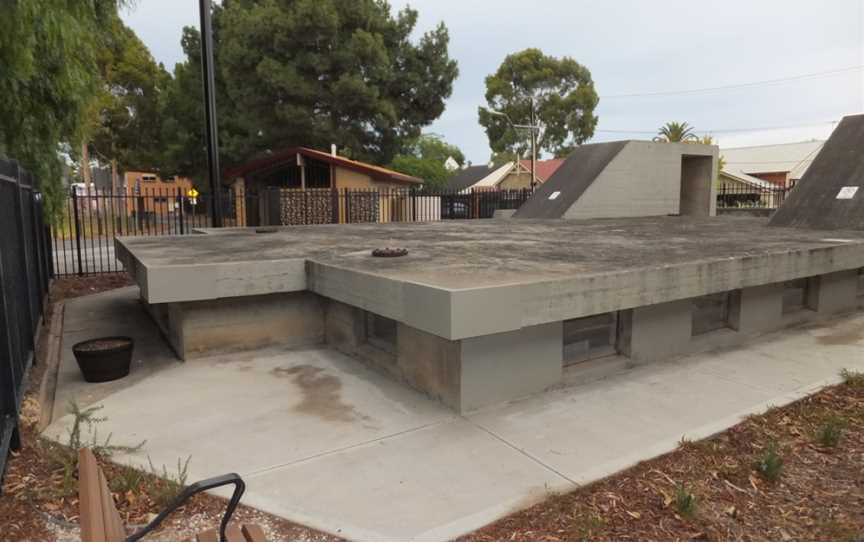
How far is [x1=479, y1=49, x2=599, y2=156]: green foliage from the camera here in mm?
56250

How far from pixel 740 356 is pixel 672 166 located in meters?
12.6

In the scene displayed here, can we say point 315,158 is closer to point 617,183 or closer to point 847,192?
point 617,183

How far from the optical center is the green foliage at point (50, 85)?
5.45 metres

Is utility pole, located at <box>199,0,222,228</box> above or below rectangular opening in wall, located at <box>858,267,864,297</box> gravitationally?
above

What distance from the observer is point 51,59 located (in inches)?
273

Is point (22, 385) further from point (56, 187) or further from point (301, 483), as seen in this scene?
point (56, 187)

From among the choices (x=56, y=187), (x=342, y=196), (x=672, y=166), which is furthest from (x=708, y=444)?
(x=342, y=196)

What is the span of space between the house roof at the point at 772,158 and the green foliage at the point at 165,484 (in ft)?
175

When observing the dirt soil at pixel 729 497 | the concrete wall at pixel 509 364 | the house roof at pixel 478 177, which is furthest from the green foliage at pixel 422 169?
the dirt soil at pixel 729 497

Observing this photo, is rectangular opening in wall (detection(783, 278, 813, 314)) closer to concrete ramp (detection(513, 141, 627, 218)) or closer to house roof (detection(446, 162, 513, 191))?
concrete ramp (detection(513, 141, 627, 218))

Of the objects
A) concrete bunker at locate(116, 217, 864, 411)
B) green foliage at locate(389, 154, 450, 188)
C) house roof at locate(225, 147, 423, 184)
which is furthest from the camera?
green foliage at locate(389, 154, 450, 188)

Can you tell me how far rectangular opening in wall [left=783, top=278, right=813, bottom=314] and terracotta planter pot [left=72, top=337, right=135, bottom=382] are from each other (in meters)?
7.83

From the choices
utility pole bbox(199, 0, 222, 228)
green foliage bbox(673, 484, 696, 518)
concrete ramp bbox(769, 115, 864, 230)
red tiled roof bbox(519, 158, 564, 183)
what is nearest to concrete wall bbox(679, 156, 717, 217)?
concrete ramp bbox(769, 115, 864, 230)

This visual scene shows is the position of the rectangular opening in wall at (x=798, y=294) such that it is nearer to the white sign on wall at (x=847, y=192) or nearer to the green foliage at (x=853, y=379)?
the green foliage at (x=853, y=379)
